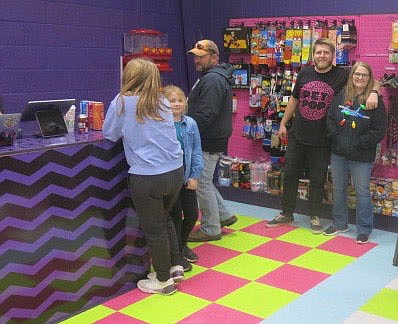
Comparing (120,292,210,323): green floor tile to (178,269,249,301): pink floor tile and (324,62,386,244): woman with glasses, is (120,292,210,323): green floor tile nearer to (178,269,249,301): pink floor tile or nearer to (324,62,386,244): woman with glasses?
(178,269,249,301): pink floor tile

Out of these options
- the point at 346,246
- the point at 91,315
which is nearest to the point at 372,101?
the point at 346,246

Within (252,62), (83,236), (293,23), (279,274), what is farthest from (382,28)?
(83,236)

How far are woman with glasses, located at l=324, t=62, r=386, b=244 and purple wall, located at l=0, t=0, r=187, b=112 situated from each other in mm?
2290

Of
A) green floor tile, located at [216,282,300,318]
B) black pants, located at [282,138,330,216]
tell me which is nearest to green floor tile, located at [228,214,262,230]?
black pants, located at [282,138,330,216]

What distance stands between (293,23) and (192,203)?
2628mm

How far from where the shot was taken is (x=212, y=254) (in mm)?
4512

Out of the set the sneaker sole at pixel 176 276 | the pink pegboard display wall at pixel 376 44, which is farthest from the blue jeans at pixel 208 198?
the pink pegboard display wall at pixel 376 44

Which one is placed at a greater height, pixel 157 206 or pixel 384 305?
pixel 157 206

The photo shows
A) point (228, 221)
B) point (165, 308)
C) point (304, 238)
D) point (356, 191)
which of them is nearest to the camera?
point (165, 308)

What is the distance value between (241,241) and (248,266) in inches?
23.8

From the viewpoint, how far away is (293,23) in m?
5.68

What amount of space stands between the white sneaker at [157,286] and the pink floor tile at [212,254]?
0.60m

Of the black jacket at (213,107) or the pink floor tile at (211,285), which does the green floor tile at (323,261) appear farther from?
the black jacket at (213,107)

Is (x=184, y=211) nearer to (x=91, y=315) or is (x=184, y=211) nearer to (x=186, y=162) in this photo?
(x=186, y=162)
